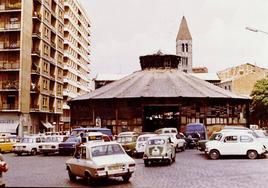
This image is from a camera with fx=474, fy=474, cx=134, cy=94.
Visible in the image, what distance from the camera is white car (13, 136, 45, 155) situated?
38969mm

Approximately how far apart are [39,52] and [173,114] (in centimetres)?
2073

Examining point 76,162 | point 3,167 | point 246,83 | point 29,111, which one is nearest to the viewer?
point 3,167

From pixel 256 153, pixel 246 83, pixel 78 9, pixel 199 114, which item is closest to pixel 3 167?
pixel 256 153

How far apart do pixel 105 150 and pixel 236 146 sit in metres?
13.7

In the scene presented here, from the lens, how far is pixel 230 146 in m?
30.7

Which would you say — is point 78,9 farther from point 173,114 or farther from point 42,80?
point 173,114

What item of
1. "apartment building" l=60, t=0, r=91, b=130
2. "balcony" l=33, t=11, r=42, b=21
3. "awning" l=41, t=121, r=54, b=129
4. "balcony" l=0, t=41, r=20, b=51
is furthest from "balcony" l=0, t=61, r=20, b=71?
"apartment building" l=60, t=0, r=91, b=130

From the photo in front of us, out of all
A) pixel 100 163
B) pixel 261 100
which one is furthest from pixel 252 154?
pixel 261 100

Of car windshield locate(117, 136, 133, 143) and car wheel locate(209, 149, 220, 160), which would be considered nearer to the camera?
car wheel locate(209, 149, 220, 160)

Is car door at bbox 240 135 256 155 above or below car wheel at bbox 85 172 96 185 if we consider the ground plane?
above

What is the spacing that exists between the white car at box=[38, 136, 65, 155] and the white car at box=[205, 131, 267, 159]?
13.5 m

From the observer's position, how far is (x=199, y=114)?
58.2 m

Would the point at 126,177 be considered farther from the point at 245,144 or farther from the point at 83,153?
the point at 245,144

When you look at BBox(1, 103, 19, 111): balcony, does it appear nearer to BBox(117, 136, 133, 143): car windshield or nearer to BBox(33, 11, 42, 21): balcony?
BBox(33, 11, 42, 21): balcony
